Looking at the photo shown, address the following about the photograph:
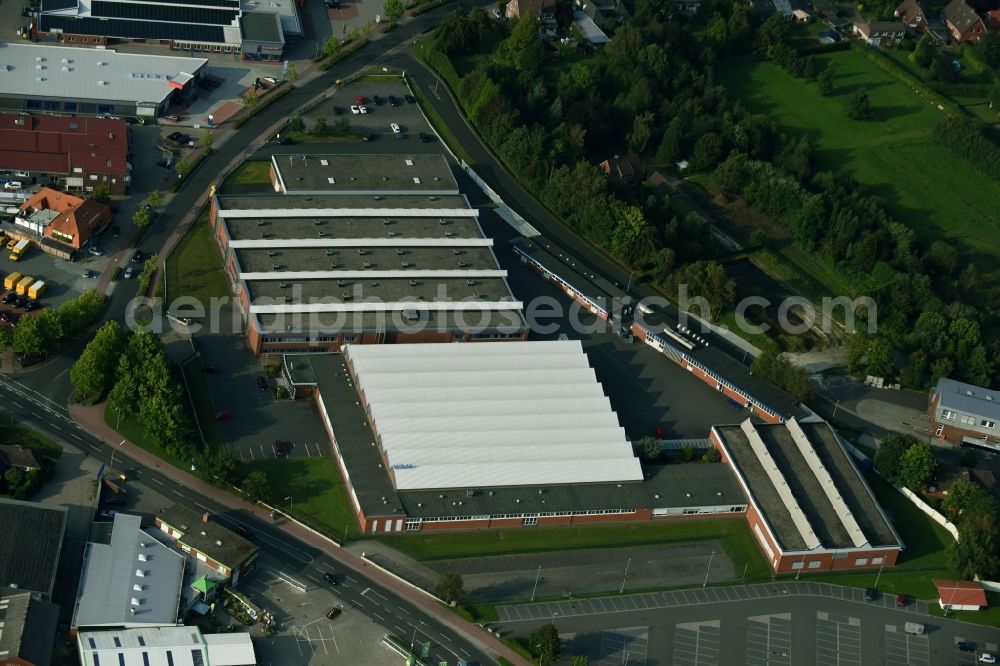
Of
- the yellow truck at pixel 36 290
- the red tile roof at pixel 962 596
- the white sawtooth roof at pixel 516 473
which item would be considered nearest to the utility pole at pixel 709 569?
the white sawtooth roof at pixel 516 473

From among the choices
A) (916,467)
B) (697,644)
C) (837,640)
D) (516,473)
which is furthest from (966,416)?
(516,473)

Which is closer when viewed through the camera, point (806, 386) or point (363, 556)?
point (363, 556)

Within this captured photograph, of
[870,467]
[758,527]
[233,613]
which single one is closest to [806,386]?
[870,467]

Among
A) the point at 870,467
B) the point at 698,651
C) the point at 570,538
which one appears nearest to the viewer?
the point at 698,651

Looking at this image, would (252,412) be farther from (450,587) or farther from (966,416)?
(966,416)

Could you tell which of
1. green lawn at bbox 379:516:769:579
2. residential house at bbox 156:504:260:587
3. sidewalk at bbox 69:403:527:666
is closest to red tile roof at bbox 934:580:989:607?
green lawn at bbox 379:516:769:579

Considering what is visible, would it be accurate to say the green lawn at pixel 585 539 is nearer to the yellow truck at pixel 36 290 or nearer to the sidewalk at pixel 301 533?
the sidewalk at pixel 301 533

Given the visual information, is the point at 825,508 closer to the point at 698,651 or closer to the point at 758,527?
the point at 758,527
